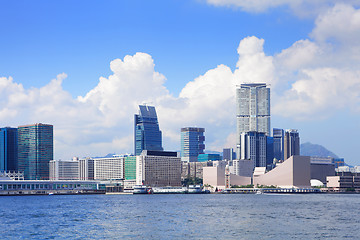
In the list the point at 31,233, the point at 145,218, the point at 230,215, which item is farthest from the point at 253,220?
the point at 31,233

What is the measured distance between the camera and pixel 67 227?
66.0 meters

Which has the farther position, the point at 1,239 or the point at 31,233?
the point at 31,233

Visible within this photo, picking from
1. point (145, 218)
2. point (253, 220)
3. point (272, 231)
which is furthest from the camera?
point (145, 218)

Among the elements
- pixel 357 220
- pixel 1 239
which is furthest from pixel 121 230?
pixel 357 220

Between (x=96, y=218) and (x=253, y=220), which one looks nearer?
(x=253, y=220)

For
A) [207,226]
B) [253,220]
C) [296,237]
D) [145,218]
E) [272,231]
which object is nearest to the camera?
[296,237]

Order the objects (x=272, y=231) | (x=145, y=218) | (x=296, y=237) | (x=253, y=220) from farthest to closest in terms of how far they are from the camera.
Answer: (x=145, y=218) → (x=253, y=220) → (x=272, y=231) → (x=296, y=237)

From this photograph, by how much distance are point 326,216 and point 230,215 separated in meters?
13.4

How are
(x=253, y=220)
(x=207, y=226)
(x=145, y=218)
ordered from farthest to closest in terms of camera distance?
(x=145, y=218) → (x=253, y=220) → (x=207, y=226)

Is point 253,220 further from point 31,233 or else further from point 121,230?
point 31,233

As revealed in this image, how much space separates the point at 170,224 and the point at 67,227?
39.7ft

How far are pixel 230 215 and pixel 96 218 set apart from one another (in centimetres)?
1900

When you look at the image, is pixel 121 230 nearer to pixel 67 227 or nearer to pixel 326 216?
pixel 67 227

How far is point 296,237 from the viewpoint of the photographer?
179ft
